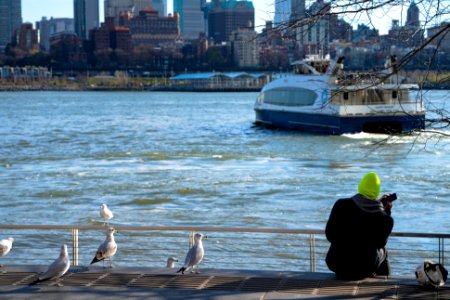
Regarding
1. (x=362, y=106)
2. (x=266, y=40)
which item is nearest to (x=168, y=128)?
(x=362, y=106)

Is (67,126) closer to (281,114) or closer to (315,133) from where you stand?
(281,114)

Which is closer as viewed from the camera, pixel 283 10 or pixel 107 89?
pixel 283 10

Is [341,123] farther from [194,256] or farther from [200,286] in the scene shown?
[200,286]

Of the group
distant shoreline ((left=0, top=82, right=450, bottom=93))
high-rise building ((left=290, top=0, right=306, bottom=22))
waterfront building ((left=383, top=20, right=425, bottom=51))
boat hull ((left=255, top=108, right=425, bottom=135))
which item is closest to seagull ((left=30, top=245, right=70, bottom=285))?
high-rise building ((left=290, top=0, right=306, bottom=22))

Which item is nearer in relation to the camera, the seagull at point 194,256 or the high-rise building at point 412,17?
the high-rise building at point 412,17

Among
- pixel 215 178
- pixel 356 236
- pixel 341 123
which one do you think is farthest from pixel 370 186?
pixel 341 123

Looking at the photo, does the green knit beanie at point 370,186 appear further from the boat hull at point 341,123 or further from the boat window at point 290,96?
the boat window at point 290,96

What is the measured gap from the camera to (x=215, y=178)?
2708cm

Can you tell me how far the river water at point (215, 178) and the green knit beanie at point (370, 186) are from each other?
1.81 ft

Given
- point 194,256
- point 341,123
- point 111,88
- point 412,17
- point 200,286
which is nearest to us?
point 200,286

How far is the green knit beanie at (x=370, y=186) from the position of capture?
27.6ft

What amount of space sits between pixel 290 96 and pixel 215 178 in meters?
21.3

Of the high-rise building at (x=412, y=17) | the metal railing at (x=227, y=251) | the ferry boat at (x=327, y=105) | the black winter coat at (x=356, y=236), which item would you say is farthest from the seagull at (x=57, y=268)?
the ferry boat at (x=327, y=105)

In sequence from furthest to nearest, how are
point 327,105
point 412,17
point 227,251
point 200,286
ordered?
point 327,105 → point 227,251 → point 412,17 → point 200,286
